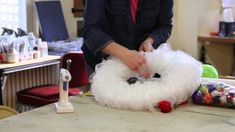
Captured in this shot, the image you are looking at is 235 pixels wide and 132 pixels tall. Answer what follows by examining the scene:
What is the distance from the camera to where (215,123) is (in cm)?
101

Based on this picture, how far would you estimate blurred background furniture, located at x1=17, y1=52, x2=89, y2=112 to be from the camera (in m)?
2.75

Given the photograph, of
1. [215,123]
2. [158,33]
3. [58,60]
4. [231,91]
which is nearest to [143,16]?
[158,33]

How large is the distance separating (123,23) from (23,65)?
4.87 feet

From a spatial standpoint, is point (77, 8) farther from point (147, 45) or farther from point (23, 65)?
point (147, 45)

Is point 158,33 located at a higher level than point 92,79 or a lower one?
higher

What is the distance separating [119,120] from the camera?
1.02 meters

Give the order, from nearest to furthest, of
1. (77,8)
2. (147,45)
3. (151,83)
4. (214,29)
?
(151,83) → (147,45) → (214,29) → (77,8)

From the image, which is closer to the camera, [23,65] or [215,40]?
[23,65]

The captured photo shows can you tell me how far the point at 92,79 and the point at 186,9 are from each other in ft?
7.61

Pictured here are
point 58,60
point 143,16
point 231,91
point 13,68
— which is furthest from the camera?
point 58,60

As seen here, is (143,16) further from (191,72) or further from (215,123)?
(215,123)

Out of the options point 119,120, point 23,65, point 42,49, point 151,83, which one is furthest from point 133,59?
point 42,49

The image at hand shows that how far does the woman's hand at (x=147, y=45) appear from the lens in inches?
53.1

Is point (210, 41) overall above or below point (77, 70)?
above
